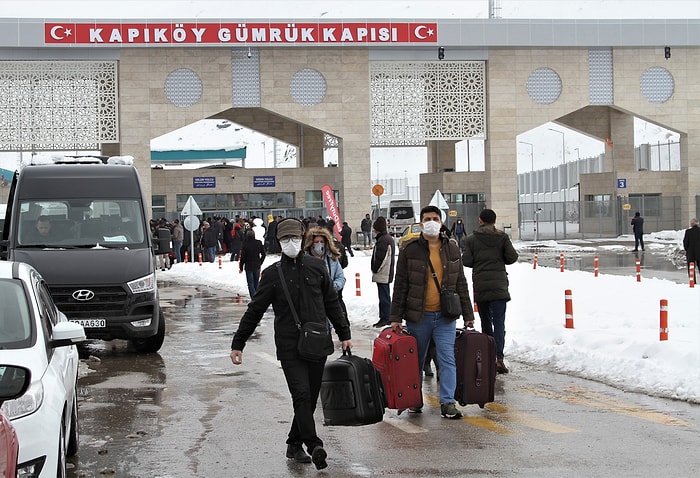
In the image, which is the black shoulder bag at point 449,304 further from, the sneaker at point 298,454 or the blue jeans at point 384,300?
the blue jeans at point 384,300

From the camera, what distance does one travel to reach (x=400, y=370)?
31.6ft

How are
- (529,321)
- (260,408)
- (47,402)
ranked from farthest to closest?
(529,321)
(260,408)
(47,402)

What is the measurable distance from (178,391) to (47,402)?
5262mm

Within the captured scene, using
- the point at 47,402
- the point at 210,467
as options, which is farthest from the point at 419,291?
the point at 47,402

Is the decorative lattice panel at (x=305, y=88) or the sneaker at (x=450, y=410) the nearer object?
the sneaker at (x=450, y=410)

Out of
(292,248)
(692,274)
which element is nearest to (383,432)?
(292,248)

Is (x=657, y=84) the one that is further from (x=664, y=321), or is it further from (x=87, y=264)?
(x=87, y=264)

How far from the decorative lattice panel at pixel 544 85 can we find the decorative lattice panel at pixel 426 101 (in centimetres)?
234

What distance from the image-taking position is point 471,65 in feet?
181

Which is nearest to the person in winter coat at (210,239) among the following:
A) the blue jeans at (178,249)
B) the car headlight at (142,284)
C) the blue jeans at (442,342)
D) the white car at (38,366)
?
the blue jeans at (178,249)

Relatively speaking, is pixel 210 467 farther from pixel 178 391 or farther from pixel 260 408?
pixel 178 391

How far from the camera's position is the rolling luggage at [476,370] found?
10.1 meters

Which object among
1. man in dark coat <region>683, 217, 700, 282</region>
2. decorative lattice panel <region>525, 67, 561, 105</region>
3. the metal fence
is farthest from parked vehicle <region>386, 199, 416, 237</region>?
man in dark coat <region>683, 217, 700, 282</region>

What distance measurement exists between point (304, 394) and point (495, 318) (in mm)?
4768
